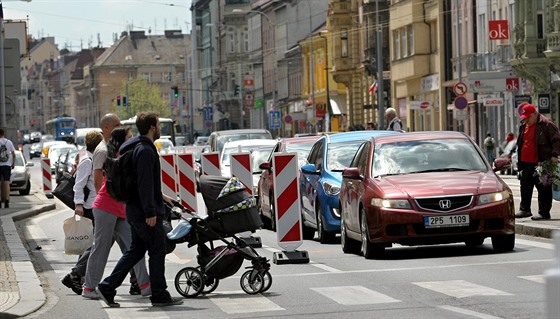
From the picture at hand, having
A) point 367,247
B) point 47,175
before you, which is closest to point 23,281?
point 367,247

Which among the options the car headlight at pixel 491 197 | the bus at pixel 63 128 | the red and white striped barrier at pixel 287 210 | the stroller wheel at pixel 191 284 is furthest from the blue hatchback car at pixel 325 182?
the bus at pixel 63 128

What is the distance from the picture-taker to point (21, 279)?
17391mm

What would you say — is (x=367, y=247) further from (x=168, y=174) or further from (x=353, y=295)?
(x=168, y=174)

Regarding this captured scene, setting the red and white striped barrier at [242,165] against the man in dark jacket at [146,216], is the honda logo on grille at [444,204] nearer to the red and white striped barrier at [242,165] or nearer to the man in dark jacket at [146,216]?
the man in dark jacket at [146,216]

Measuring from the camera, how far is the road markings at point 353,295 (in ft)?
46.7

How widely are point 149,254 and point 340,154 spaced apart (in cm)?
1016

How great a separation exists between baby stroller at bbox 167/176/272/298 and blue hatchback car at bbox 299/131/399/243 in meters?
7.27

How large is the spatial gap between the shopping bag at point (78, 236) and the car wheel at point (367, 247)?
326cm

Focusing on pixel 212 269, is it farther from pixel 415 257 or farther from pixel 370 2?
pixel 370 2

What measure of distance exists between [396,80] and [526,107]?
2519 inches

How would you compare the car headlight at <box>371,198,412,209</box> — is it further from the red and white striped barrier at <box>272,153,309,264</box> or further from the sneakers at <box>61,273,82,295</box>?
the sneakers at <box>61,273,82,295</box>

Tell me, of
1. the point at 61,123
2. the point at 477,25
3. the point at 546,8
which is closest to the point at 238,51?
the point at 61,123

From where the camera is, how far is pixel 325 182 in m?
23.5

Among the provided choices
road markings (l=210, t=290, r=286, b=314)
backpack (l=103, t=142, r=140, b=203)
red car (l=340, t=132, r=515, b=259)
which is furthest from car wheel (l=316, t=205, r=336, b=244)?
backpack (l=103, t=142, r=140, b=203)
